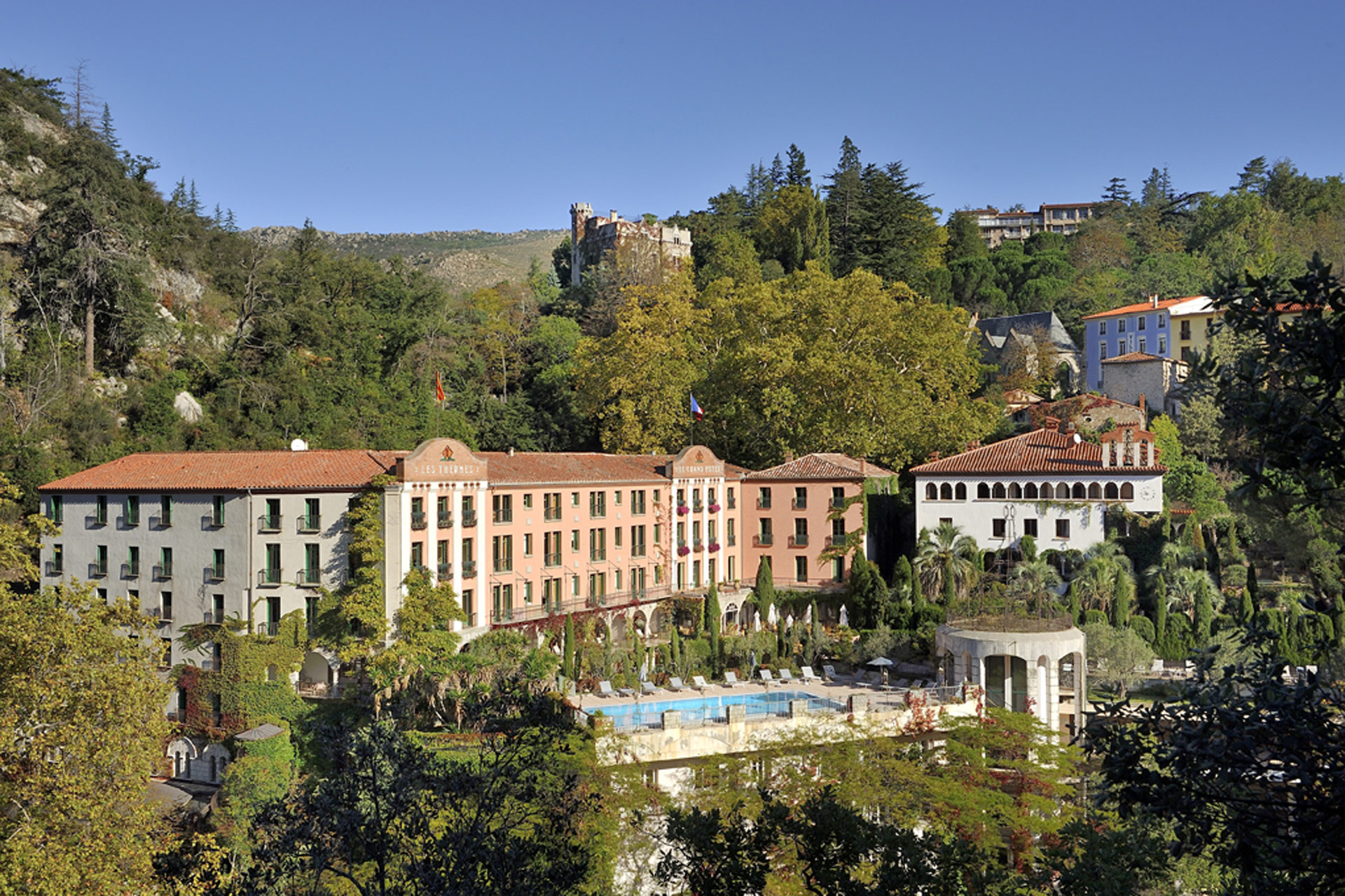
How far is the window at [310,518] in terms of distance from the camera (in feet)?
127

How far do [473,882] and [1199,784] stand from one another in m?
7.14

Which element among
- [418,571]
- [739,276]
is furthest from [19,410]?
[739,276]

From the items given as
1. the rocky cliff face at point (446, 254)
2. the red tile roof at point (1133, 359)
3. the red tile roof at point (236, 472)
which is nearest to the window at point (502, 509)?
the red tile roof at point (236, 472)

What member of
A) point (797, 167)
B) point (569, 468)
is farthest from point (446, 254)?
point (569, 468)

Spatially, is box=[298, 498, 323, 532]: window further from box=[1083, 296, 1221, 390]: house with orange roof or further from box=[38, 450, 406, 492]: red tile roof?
box=[1083, 296, 1221, 390]: house with orange roof

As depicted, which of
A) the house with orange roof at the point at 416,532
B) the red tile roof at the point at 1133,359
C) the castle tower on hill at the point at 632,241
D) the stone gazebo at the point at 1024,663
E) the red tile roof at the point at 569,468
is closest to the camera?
the stone gazebo at the point at 1024,663

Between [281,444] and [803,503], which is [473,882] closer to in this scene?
[803,503]

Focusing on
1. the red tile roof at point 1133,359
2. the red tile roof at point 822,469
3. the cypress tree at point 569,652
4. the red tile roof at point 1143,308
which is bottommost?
the cypress tree at point 569,652

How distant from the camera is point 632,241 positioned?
3457 inches

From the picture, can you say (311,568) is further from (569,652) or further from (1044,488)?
(1044,488)

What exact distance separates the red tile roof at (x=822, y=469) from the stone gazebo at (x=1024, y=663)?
43.9 ft

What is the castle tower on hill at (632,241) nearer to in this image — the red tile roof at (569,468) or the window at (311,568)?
the red tile roof at (569,468)

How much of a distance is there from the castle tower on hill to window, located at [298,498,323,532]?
49.0 meters

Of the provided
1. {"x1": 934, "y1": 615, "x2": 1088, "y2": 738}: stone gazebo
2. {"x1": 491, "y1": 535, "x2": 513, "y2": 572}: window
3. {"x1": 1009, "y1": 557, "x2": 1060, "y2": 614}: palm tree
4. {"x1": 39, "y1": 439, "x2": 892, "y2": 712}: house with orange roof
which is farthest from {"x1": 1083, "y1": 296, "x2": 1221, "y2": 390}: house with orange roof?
{"x1": 491, "y1": 535, "x2": 513, "y2": 572}: window
